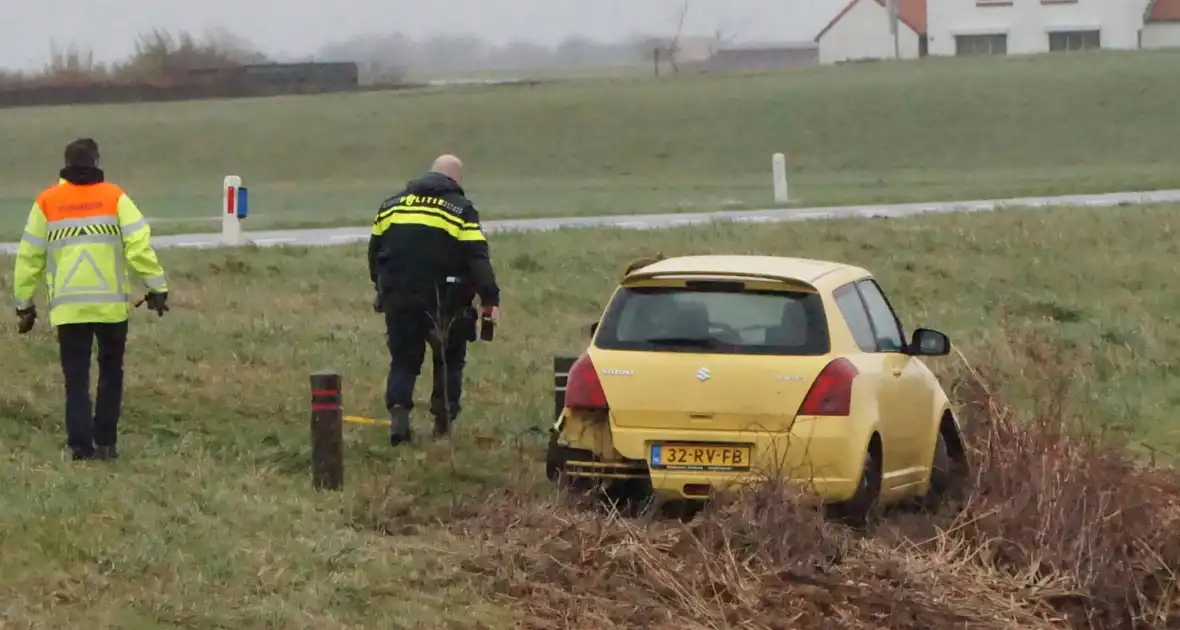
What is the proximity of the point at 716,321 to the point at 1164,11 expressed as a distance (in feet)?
314

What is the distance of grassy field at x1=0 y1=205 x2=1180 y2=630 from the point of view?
7.67 meters

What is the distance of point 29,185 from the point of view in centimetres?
4528

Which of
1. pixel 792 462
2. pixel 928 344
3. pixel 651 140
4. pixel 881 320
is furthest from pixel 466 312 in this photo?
pixel 651 140

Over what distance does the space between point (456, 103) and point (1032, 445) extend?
50.9 metres

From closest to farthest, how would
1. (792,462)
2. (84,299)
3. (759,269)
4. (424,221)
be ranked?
(792,462), (759,269), (84,299), (424,221)

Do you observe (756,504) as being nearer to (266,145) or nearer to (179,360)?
(179,360)

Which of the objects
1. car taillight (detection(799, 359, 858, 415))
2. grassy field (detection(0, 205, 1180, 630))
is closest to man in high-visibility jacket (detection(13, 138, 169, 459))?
grassy field (detection(0, 205, 1180, 630))

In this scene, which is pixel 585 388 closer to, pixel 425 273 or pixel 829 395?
pixel 829 395

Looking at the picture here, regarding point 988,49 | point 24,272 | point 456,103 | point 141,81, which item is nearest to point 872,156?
point 456,103

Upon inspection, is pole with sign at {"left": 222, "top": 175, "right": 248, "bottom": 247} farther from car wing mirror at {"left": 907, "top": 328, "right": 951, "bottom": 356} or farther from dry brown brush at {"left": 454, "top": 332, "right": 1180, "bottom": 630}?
car wing mirror at {"left": 907, "top": 328, "right": 951, "bottom": 356}

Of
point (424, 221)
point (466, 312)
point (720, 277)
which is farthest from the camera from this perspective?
point (466, 312)

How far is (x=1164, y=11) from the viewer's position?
9844 centimetres

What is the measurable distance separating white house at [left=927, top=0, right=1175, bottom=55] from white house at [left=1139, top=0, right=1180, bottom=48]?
0.05 m

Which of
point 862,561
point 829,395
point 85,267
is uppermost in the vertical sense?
point 85,267
